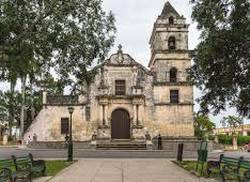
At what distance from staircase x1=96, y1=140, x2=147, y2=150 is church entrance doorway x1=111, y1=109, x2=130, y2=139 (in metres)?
1.82

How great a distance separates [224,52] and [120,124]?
81.2ft

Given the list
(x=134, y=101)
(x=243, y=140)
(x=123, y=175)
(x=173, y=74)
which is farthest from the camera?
(x=243, y=140)

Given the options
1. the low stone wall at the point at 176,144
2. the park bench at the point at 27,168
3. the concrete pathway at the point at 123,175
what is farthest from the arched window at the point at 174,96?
the park bench at the point at 27,168

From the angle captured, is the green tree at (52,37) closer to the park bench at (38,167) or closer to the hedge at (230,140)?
the park bench at (38,167)

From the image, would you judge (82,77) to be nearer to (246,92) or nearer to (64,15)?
(64,15)

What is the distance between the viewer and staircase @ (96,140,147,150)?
38.0m

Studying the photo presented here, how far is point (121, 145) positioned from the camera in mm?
38594

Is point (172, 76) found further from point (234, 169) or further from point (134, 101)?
point (234, 169)

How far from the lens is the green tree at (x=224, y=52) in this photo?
55.4ft

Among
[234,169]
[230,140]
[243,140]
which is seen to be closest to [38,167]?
[234,169]

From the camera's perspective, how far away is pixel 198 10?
1861cm

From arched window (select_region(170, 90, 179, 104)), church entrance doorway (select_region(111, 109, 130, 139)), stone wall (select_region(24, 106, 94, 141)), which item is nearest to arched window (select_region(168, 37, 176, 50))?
arched window (select_region(170, 90, 179, 104))

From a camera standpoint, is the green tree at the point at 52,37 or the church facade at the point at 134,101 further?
the church facade at the point at 134,101

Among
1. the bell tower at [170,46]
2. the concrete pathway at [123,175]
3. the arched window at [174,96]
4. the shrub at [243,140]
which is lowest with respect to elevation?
the shrub at [243,140]
